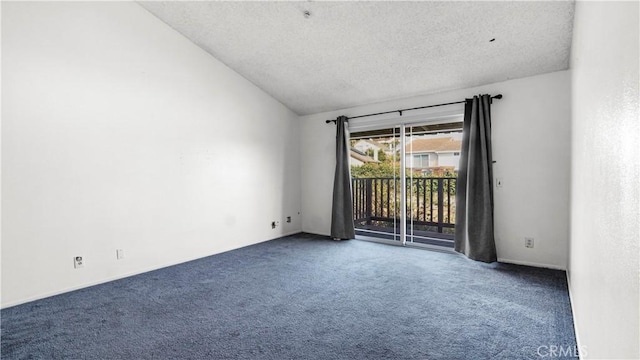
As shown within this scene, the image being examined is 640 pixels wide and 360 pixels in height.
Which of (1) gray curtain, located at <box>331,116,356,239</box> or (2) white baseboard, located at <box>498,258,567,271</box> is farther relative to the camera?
(1) gray curtain, located at <box>331,116,356,239</box>

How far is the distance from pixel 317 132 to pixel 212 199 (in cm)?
217

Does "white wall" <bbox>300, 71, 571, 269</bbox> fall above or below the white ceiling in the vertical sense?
below

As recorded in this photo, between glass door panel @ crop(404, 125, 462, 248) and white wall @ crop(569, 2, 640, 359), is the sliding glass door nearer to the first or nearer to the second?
glass door panel @ crop(404, 125, 462, 248)

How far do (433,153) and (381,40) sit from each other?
5.96ft

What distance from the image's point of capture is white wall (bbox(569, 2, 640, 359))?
29.1 inches

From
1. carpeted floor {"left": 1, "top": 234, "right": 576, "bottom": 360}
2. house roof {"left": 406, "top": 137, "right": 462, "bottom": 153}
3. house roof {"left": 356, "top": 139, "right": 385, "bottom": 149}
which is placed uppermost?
house roof {"left": 356, "top": 139, "right": 385, "bottom": 149}

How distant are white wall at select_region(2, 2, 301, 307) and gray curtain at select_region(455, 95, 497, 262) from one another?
10.0 feet

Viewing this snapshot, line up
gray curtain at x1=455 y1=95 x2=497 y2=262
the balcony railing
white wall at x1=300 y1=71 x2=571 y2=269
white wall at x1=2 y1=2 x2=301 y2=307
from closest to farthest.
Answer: white wall at x1=2 y1=2 x2=301 y2=307
white wall at x1=300 y1=71 x2=571 y2=269
gray curtain at x1=455 y1=95 x2=497 y2=262
the balcony railing

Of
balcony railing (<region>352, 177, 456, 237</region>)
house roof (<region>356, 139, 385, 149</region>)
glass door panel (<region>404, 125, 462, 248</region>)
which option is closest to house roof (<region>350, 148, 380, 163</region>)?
house roof (<region>356, 139, 385, 149</region>)

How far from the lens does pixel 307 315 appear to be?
233 centimetres

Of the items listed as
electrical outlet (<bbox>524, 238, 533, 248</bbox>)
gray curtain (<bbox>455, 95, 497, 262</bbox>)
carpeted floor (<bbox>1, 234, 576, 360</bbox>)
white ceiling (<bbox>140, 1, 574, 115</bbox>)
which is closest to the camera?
carpeted floor (<bbox>1, 234, 576, 360</bbox>)

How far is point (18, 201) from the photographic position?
8.57 ft

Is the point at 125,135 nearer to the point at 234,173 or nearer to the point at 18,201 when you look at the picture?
the point at 18,201

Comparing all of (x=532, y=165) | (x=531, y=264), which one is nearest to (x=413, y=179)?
(x=532, y=165)
